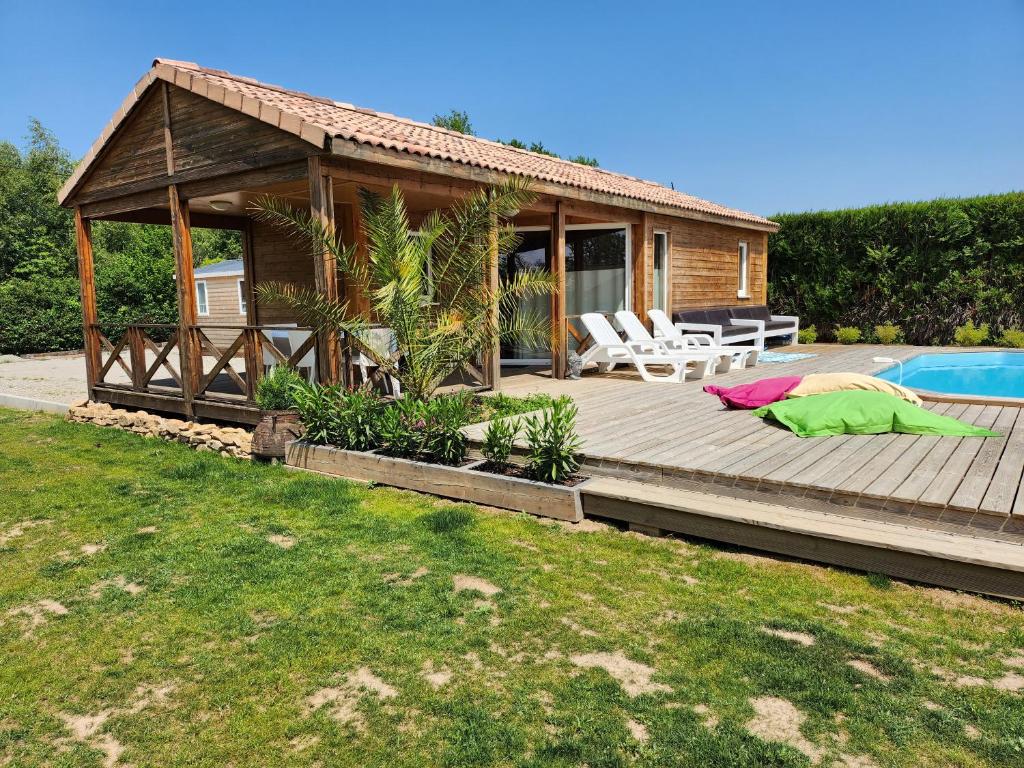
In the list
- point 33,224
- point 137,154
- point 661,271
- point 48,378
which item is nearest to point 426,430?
point 137,154

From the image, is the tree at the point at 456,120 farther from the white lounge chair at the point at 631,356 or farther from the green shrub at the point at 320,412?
the green shrub at the point at 320,412

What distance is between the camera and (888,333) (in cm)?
1623

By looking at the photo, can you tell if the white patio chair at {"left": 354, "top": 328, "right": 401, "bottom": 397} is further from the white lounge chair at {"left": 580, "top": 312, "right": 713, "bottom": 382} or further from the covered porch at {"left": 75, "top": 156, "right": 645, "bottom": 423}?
the white lounge chair at {"left": 580, "top": 312, "right": 713, "bottom": 382}

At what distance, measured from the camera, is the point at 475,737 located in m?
2.42

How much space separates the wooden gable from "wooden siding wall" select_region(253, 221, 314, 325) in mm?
2450

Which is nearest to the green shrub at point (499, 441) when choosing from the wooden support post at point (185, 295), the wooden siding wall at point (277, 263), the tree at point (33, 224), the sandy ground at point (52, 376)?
the wooden support post at point (185, 295)

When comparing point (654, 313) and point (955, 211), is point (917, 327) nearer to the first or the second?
point (955, 211)

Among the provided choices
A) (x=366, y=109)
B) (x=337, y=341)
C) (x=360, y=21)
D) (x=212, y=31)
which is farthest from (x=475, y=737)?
(x=212, y=31)

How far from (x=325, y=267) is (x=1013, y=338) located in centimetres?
1458

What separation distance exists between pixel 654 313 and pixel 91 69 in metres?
28.6

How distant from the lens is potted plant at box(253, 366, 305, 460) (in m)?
6.64

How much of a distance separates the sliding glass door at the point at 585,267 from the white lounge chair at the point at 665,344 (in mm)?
1257

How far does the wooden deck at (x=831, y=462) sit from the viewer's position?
3809 mm

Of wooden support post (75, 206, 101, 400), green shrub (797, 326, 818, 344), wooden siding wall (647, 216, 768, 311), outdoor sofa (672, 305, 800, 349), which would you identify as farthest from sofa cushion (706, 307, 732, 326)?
wooden support post (75, 206, 101, 400)
